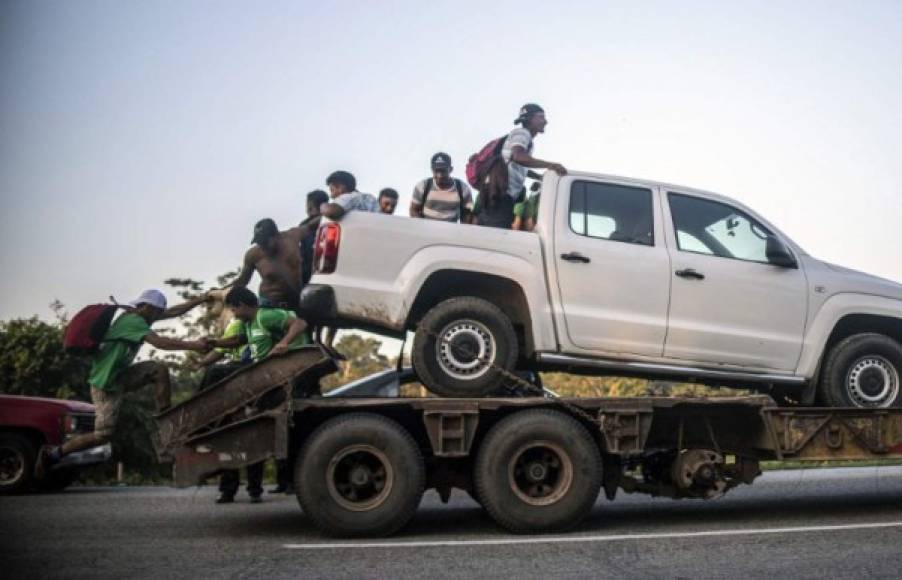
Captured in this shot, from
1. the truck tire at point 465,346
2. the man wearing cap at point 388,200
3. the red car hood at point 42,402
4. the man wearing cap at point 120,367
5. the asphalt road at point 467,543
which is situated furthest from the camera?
the red car hood at point 42,402

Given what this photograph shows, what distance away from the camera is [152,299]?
799cm

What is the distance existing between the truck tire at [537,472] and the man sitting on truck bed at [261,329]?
64.3 inches

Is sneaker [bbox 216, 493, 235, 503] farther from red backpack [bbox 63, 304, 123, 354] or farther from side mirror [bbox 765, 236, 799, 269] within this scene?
side mirror [bbox 765, 236, 799, 269]

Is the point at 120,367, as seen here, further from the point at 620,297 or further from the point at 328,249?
the point at 620,297

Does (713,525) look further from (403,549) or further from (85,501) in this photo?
(85,501)

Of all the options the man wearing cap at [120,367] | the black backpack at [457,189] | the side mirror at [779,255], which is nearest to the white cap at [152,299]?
the man wearing cap at [120,367]

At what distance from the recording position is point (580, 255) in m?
7.14

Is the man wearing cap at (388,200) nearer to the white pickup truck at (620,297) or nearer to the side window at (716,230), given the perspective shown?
the white pickup truck at (620,297)

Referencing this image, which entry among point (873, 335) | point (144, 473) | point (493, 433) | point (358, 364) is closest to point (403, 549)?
point (493, 433)

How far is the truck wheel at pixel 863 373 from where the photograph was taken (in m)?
7.39

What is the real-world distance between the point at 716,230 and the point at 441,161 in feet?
7.73

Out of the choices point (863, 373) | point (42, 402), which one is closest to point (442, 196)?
point (863, 373)

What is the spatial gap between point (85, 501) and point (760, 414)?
21.8 ft

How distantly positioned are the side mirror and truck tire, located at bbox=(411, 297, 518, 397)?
217 cm
